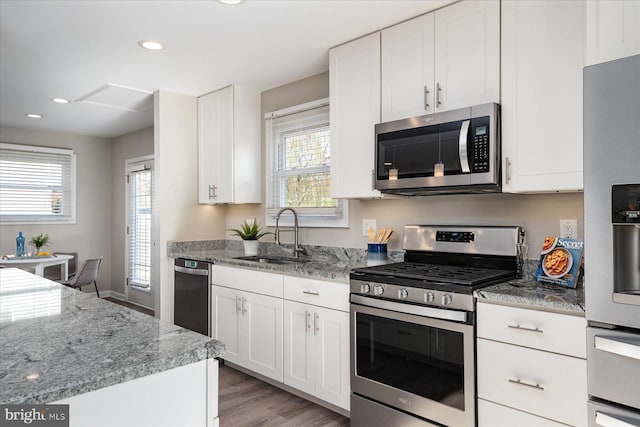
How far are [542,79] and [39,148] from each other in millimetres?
6139

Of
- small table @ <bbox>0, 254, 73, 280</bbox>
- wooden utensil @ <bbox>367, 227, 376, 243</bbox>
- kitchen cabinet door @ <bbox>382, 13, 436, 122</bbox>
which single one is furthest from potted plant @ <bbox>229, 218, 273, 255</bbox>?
small table @ <bbox>0, 254, 73, 280</bbox>

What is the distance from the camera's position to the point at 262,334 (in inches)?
120

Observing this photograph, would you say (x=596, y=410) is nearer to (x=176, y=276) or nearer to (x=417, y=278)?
(x=417, y=278)

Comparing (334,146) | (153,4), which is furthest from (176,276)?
(153,4)

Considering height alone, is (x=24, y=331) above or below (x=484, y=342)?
above

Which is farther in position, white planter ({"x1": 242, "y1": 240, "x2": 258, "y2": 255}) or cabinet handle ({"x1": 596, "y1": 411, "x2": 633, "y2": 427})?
white planter ({"x1": 242, "y1": 240, "x2": 258, "y2": 255})

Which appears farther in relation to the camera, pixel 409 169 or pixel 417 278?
pixel 409 169

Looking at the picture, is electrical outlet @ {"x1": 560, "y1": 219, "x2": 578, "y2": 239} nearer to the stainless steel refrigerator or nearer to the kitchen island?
the stainless steel refrigerator

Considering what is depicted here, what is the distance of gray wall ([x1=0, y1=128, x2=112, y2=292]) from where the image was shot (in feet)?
19.5

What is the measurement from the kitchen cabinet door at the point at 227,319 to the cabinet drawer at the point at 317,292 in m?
0.59

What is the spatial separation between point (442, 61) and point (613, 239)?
132 cm

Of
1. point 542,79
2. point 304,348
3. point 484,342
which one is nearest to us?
point 484,342

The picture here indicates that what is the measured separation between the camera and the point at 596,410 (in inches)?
61.3

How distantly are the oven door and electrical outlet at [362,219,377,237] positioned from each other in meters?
0.80
